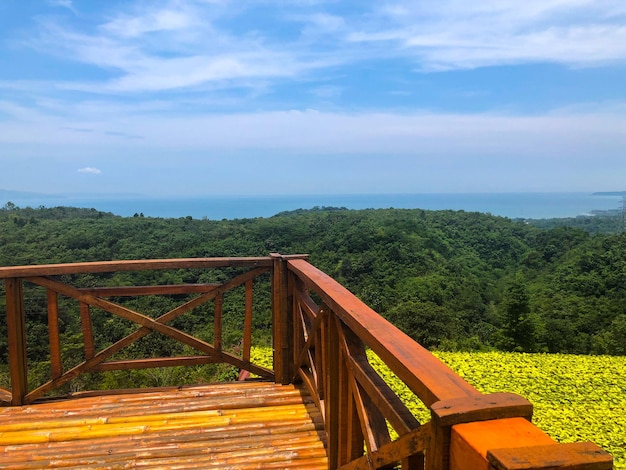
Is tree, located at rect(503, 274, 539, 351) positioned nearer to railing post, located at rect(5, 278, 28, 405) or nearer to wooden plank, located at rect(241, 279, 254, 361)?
wooden plank, located at rect(241, 279, 254, 361)

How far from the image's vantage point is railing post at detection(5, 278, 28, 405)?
289 cm

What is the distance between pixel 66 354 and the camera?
11.9m

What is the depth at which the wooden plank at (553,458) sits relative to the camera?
708mm

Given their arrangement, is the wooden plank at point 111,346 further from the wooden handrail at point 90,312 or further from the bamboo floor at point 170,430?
the bamboo floor at point 170,430

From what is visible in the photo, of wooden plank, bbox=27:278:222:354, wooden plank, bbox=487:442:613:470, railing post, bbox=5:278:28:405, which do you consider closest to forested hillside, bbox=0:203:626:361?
wooden plank, bbox=27:278:222:354

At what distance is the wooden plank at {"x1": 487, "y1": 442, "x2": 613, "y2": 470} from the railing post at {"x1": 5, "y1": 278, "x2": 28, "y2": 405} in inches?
118

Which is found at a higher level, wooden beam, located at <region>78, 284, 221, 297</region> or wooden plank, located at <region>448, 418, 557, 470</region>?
wooden plank, located at <region>448, 418, 557, 470</region>

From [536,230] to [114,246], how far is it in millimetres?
31430

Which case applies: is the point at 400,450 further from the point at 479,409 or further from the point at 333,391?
the point at 333,391

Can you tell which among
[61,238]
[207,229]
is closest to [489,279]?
[207,229]

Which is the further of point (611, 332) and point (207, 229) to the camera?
point (207, 229)

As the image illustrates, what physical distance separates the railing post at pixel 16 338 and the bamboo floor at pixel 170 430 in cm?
12

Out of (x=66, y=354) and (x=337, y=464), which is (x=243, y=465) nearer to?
(x=337, y=464)

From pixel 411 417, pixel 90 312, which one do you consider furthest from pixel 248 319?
pixel 411 417
